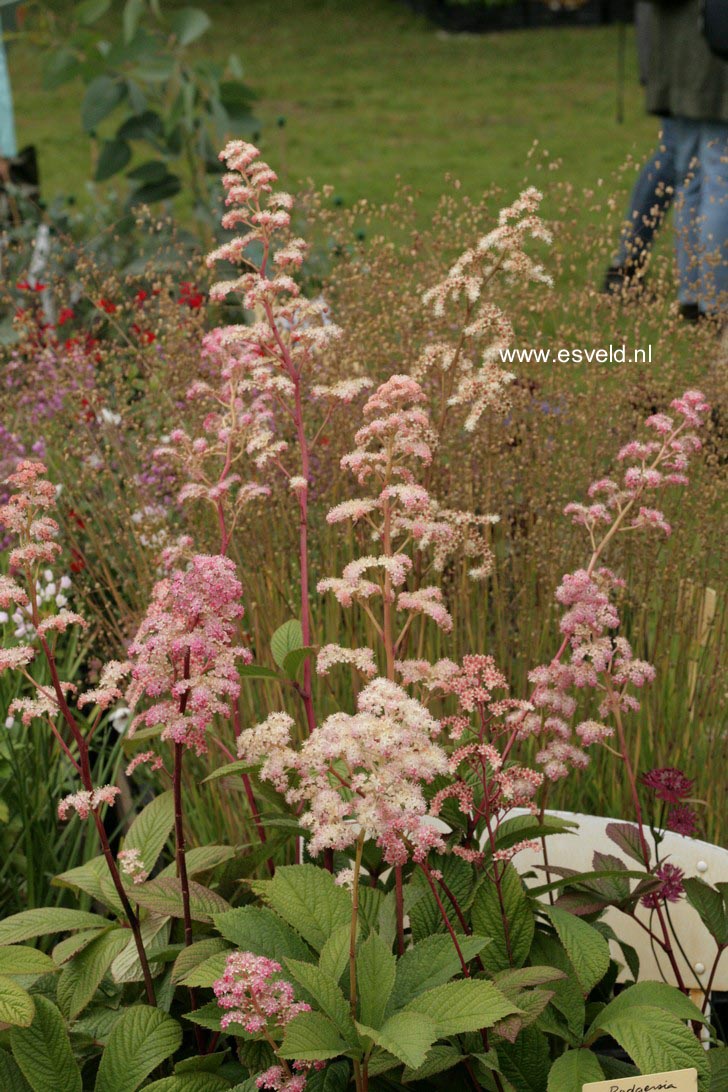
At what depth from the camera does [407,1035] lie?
3.48ft

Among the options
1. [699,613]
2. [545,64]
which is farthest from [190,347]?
[545,64]

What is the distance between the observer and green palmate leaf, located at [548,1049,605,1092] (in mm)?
1168

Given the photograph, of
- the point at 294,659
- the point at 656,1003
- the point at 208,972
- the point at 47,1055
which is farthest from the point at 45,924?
the point at 656,1003

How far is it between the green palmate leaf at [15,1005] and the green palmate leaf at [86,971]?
0.12 metres

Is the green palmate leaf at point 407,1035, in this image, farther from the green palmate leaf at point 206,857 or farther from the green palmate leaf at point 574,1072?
the green palmate leaf at point 206,857

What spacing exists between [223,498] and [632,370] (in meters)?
0.79

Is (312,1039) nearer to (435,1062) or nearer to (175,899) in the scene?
(435,1062)

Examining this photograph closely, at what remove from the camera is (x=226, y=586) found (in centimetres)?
119

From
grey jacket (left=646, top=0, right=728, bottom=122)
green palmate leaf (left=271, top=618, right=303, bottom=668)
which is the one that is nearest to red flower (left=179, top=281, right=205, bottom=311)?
green palmate leaf (left=271, top=618, right=303, bottom=668)

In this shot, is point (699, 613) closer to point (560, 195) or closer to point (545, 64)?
point (560, 195)

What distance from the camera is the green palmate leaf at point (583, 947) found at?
4.13 ft

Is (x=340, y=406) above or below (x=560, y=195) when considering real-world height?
below

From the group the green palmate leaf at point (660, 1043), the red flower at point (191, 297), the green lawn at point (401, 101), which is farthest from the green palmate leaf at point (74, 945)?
the green lawn at point (401, 101)

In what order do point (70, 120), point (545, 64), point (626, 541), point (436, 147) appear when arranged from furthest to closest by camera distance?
point (545, 64), point (70, 120), point (436, 147), point (626, 541)
